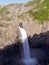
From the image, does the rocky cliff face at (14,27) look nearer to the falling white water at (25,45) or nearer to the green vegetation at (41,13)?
the falling white water at (25,45)

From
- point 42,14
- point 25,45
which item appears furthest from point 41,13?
point 25,45

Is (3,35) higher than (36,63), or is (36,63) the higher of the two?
(3,35)

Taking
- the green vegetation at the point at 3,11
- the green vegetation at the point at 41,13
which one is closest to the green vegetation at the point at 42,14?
the green vegetation at the point at 41,13

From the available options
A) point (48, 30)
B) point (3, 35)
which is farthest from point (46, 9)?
point (3, 35)

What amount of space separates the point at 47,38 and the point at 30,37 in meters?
5.48

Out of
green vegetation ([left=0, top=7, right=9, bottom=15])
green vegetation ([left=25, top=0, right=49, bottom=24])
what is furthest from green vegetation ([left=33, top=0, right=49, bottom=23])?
green vegetation ([left=0, top=7, right=9, bottom=15])

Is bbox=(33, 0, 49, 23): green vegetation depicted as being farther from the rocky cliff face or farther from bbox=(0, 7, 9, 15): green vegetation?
bbox=(0, 7, 9, 15): green vegetation

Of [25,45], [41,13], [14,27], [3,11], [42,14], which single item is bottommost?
[25,45]

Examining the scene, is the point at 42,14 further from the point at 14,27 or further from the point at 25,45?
the point at 14,27

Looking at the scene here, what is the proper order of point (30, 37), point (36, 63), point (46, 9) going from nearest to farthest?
point (36, 63) < point (30, 37) < point (46, 9)

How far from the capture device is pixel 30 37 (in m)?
87.4

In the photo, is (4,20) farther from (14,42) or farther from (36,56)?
(36,56)

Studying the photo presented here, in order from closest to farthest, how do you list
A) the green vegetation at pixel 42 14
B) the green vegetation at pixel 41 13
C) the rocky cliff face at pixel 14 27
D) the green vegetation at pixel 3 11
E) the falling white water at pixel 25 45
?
1. the rocky cliff face at pixel 14 27
2. the falling white water at pixel 25 45
3. the green vegetation at pixel 41 13
4. the green vegetation at pixel 42 14
5. the green vegetation at pixel 3 11

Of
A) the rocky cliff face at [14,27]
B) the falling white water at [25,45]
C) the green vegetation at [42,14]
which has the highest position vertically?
the green vegetation at [42,14]
